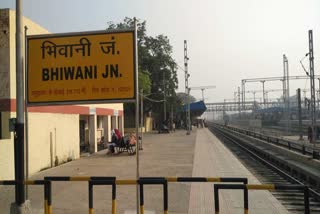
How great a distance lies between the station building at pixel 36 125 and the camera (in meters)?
13.8

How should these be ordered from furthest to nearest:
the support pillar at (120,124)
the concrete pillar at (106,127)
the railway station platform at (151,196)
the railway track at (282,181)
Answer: the support pillar at (120,124) → the concrete pillar at (106,127) → the railway track at (282,181) → the railway station platform at (151,196)

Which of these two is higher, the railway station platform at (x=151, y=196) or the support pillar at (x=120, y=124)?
the support pillar at (x=120, y=124)

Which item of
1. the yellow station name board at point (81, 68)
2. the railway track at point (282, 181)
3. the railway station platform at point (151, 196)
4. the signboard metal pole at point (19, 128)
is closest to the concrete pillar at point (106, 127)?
the railway track at point (282, 181)

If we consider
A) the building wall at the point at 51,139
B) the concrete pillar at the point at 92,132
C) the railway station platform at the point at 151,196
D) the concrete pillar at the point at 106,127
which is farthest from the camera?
the concrete pillar at the point at 106,127

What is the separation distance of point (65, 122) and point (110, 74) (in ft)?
42.2

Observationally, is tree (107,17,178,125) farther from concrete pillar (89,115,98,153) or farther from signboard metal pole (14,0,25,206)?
signboard metal pole (14,0,25,206)

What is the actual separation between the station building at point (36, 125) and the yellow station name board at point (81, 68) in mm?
936

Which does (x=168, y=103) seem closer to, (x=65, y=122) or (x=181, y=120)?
(x=181, y=120)

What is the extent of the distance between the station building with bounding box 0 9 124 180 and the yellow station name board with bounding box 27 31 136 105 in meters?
0.94

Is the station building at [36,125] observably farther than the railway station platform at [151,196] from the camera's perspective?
Yes

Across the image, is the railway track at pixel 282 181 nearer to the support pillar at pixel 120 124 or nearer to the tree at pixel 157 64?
the support pillar at pixel 120 124

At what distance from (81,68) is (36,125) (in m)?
9.06

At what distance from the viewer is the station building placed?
1384 centimetres

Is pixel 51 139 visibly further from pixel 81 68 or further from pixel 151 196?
pixel 81 68
